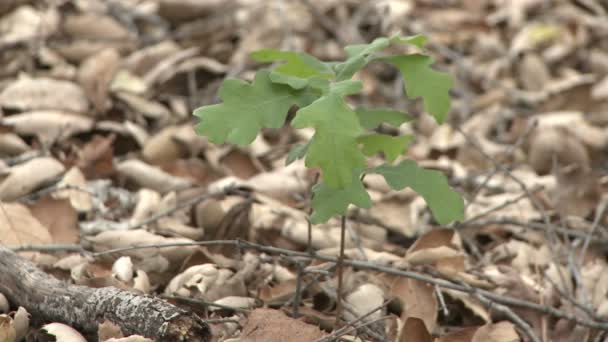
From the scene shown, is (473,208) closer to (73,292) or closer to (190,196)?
(190,196)

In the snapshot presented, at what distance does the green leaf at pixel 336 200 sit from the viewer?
1111 mm

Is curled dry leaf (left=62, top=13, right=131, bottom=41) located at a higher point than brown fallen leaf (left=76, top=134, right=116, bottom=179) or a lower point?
higher

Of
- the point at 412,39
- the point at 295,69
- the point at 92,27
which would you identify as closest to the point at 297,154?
the point at 295,69

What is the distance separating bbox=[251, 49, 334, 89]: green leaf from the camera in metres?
1.16

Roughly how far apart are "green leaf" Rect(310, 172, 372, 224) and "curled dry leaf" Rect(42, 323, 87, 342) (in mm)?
358

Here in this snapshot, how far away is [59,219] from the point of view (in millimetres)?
1621

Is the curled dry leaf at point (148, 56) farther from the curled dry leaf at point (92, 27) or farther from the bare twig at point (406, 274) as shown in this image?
the bare twig at point (406, 274)

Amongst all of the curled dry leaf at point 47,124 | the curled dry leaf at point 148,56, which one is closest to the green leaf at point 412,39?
the curled dry leaf at point 47,124

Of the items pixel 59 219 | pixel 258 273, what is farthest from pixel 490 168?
pixel 59 219

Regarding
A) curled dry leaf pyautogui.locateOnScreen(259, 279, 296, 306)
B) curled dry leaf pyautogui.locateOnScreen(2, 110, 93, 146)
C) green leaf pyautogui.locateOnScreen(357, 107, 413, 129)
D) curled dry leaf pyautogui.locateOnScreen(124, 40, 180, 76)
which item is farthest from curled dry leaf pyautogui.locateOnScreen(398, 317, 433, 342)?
curled dry leaf pyautogui.locateOnScreen(124, 40, 180, 76)

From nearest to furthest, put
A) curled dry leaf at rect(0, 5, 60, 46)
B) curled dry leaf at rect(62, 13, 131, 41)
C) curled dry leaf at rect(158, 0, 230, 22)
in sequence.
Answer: curled dry leaf at rect(0, 5, 60, 46) < curled dry leaf at rect(62, 13, 131, 41) < curled dry leaf at rect(158, 0, 230, 22)

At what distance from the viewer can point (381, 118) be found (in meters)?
1.25

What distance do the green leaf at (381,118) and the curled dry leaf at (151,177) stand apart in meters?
0.75

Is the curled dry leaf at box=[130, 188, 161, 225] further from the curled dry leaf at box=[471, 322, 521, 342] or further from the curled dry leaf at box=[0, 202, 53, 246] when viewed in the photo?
the curled dry leaf at box=[471, 322, 521, 342]
